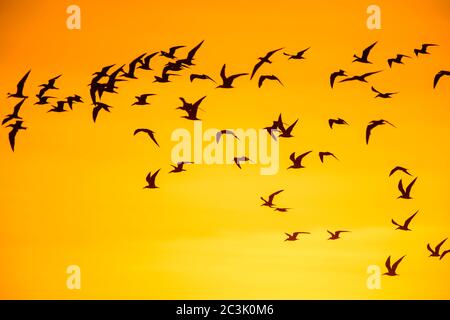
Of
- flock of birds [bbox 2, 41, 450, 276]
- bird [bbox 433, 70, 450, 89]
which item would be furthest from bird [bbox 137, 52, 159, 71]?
bird [bbox 433, 70, 450, 89]

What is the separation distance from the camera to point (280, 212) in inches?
426

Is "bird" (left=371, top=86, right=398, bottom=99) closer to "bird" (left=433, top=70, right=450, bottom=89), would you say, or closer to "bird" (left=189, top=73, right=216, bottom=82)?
"bird" (left=433, top=70, right=450, bottom=89)

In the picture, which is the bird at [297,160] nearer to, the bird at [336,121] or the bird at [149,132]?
the bird at [336,121]

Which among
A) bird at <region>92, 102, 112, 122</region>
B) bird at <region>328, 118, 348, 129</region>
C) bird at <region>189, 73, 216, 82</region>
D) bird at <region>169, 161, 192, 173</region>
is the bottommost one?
bird at <region>169, 161, 192, 173</region>

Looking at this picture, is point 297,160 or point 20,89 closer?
point 20,89

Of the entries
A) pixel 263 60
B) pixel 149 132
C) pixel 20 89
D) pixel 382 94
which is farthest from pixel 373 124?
pixel 20 89

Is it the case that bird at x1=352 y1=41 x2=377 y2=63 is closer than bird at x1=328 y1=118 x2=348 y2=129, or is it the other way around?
bird at x1=352 y1=41 x2=377 y2=63

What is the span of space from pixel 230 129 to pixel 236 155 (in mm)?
298

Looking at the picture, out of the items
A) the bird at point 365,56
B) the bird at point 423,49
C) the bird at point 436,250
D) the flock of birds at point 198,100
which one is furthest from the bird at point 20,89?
the bird at point 436,250

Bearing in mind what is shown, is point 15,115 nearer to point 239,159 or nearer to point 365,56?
point 239,159

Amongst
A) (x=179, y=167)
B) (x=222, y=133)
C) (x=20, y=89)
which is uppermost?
(x=20, y=89)

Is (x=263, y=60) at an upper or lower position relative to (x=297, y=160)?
upper
